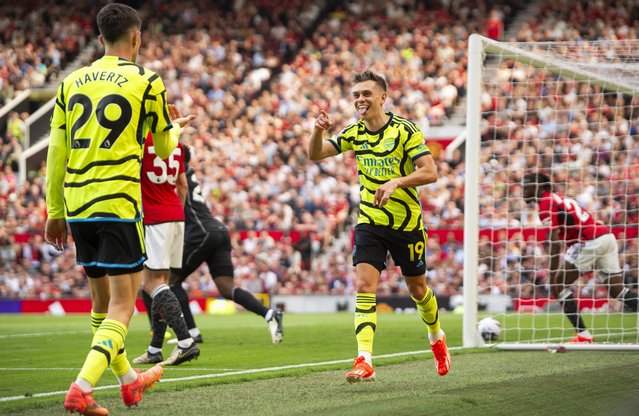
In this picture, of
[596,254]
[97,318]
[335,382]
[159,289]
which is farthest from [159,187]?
[596,254]

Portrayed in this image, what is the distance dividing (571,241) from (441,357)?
440 centimetres

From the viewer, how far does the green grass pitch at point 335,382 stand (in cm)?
614

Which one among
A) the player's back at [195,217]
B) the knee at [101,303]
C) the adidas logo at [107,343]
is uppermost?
the player's back at [195,217]

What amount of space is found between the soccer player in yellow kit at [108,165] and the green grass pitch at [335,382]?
0.81 m

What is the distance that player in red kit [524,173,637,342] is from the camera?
11.5 meters

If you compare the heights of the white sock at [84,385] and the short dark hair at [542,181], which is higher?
the short dark hair at [542,181]

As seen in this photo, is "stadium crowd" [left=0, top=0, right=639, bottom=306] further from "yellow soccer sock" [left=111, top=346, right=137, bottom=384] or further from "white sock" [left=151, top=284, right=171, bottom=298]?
"yellow soccer sock" [left=111, top=346, right=137, bottom=384]

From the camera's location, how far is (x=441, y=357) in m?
7.99

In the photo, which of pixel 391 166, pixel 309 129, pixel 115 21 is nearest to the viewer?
pixel 115 21

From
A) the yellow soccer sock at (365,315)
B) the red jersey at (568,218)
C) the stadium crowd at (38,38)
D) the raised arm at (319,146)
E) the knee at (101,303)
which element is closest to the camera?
the knee at (101,303)

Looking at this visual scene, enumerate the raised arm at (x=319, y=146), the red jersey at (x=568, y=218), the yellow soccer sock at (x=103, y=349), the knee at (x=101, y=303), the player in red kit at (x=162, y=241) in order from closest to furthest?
the yellow soccer sock at (x=103, y=349), the knee at (x=101, y=303), the raised arm at (x=319, y=146), the player in red kit at (x=162, y=241), the red jersey at (x=568, y=218)

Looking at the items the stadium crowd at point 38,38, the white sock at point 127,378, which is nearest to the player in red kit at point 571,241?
the white sock at point 127,378

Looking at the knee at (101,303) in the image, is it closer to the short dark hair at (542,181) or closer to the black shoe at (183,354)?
the black shoe at (183,354)

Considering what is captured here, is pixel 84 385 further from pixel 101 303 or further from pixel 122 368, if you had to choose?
pixel 101 303
